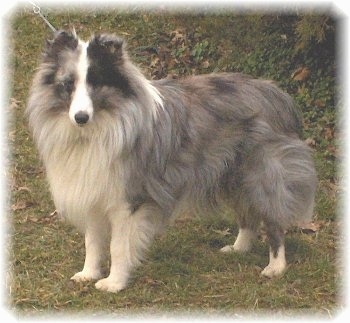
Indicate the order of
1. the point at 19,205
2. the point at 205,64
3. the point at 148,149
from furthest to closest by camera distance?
the point at 205,64, the point at 19,205, the point at 148,149

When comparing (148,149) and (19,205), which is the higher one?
(148,149)

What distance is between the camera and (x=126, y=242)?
5.05 meters

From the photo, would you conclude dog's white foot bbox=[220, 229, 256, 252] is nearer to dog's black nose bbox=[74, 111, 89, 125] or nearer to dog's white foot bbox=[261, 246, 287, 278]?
dog's white foot bbox=[261, 246, 287, 278]

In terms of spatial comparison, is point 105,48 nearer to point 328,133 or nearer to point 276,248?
point 276,248

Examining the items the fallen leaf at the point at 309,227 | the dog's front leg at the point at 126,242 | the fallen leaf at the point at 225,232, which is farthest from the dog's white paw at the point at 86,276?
the fallen leaf at the point at 309,227

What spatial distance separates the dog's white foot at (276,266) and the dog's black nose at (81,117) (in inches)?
74.5

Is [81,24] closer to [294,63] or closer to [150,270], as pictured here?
[294,63]

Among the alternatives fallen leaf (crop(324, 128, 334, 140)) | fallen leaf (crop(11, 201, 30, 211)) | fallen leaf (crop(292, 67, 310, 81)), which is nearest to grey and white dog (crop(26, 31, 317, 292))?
fallen leaf (crop(11, 201, 30, 211))

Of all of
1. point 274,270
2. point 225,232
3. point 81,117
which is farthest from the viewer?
point 225,232

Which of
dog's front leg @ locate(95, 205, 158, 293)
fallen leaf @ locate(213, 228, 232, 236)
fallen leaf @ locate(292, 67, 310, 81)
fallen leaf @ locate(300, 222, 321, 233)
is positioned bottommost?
fallen leaf @ locate(213, 228, 232, 236)

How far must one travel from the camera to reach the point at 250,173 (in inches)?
214

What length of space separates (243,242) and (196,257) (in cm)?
43

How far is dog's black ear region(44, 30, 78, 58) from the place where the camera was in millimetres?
4828

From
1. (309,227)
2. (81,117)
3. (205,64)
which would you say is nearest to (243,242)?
(309,227)
